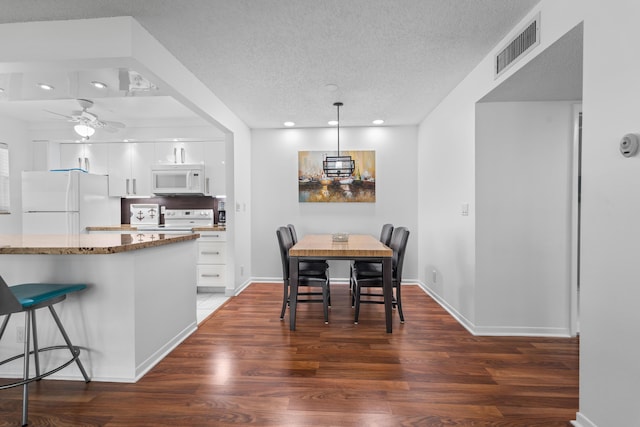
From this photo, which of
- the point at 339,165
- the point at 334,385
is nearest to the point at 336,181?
the point at 339,165

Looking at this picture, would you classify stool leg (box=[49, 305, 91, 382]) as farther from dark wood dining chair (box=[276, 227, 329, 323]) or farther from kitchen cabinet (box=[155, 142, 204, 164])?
kitchen cabinet (box=[155, 142, 204, 164])

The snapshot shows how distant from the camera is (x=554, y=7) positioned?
71.5 inches

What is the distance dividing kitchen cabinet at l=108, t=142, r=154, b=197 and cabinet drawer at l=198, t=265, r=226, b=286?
155cm

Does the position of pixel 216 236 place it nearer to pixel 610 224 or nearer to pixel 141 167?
pixel 141 167

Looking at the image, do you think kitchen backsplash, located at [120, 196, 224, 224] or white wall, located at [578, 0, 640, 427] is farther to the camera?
kitchen backsplash, located at [120, 196, 224, 224]

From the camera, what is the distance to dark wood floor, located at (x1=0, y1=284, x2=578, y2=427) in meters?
1.71

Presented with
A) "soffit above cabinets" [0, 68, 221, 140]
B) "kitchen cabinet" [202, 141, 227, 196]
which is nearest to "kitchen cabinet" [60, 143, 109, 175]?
"soffit above cabinets" [0, 68, 221, 140]

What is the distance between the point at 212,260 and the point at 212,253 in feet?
0.31

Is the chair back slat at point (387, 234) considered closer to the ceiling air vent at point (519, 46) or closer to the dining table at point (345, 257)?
the dining table at point (345, 257)

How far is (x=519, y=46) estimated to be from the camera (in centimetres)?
213

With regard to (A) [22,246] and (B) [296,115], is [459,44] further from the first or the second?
(A) [22,246]

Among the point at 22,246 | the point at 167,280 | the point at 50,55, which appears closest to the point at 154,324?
the point at 167,280

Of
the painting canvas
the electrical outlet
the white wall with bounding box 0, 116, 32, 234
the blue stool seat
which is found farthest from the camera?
the painting canvas

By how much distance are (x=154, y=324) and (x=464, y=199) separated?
2867 mm
